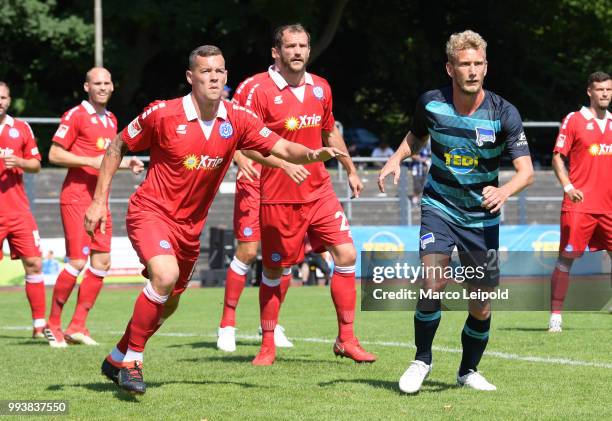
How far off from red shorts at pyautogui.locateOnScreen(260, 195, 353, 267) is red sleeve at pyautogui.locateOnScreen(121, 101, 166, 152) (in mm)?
2168

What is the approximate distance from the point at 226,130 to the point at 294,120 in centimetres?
177

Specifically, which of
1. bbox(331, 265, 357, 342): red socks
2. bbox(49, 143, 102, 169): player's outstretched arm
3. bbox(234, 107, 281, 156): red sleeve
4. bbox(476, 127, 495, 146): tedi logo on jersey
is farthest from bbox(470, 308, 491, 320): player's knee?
bbox(49, 143, 102, 169): player's outstretched arm

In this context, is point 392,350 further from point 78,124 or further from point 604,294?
point 604,294

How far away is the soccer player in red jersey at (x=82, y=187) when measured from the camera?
38.7 feet

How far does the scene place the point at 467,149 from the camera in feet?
25.5

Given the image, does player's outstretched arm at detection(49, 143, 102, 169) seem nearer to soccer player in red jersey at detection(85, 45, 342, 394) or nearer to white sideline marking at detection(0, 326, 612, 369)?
white sideline marking at detection(0, 326, 612, 369)

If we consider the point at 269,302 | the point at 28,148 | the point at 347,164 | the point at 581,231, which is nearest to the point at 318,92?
the point at 347,164

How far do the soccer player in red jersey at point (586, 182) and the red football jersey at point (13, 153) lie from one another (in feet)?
18.6

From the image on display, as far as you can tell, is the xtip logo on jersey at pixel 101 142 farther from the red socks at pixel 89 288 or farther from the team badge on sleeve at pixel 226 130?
the team badge on sleeve at pixel 226 130

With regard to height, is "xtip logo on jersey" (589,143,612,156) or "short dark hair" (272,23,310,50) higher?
"short dark hair" (272,23,310,50)

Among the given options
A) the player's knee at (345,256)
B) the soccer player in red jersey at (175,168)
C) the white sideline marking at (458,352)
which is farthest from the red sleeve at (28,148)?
the soccer player in red jersey at (175,168)

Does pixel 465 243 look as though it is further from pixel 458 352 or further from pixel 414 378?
pixel 458 352

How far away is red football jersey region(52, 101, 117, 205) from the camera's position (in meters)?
11.9

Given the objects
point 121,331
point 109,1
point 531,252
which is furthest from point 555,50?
point 121,331
